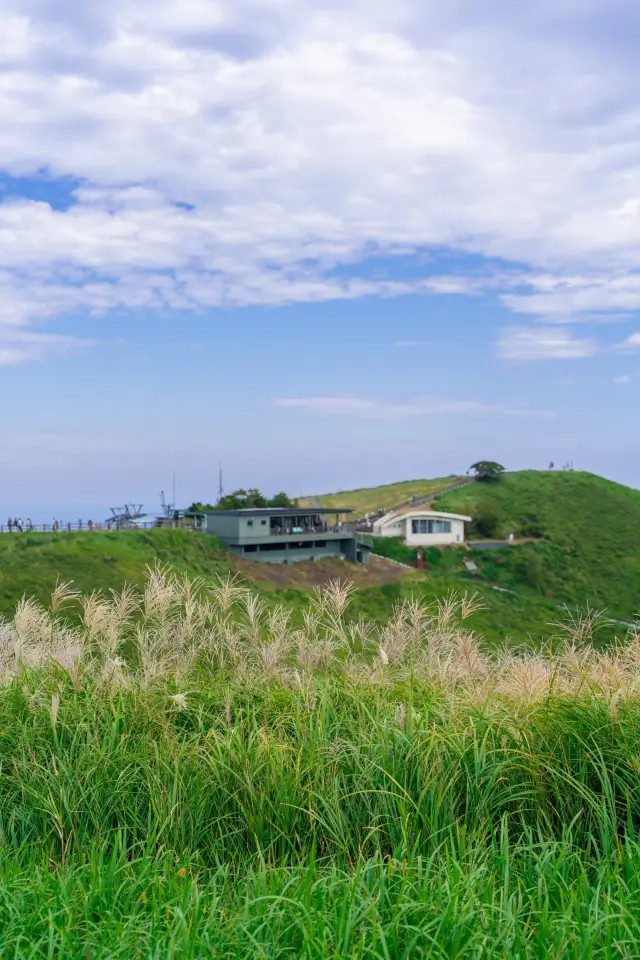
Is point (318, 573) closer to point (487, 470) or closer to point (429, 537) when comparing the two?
point (429, 537)

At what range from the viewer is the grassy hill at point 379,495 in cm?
7525

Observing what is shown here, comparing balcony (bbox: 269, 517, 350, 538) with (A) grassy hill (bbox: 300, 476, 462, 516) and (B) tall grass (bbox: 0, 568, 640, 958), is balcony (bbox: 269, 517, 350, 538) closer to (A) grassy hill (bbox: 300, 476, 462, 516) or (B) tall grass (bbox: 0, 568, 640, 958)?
(A) grassy hill (bbox: 300, 476, 462, 516)

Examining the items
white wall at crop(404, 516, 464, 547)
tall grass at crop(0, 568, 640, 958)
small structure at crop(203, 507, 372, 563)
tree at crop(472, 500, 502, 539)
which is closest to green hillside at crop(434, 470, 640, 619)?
tree at crop(472, 500, 502, 539)

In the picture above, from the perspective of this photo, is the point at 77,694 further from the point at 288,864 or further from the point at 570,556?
the point at 570,556

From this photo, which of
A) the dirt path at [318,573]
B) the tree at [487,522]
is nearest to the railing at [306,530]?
the dirt path at [318,573]

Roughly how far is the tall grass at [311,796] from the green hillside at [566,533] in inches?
1951

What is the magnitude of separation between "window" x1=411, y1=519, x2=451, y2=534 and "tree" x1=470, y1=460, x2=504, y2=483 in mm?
19554

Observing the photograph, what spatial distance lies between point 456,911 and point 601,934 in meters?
0.69

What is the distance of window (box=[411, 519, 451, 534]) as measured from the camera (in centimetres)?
5700

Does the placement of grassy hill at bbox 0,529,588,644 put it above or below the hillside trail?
below

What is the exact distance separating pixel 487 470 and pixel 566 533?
1173 cm

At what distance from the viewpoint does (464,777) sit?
197 inches

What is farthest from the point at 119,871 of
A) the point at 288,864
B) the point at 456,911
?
the point at 456,911

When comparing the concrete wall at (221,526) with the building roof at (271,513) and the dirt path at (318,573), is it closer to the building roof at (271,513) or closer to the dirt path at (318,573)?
the building roof at (271,513)
